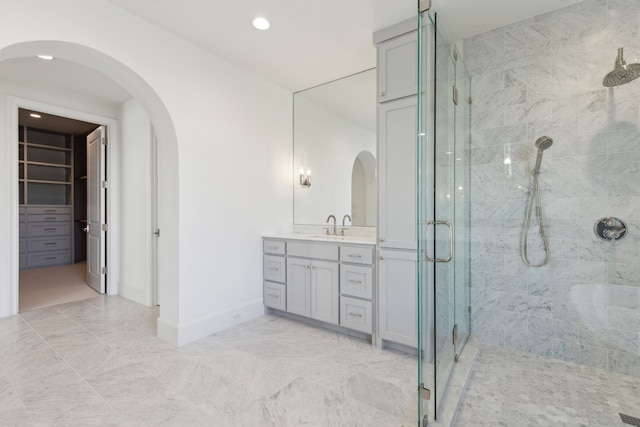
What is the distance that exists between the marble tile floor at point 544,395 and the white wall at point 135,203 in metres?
3.40

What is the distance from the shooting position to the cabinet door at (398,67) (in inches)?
93.7

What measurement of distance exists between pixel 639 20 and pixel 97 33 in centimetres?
348

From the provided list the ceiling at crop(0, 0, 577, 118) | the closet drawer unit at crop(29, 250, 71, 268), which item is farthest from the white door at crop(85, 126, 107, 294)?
the closet drawer unit at crop(29, 250, 71, 268)

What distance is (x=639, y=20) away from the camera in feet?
6.41

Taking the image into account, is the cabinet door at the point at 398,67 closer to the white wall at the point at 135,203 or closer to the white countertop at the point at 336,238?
the white countertop at the point at 336,238

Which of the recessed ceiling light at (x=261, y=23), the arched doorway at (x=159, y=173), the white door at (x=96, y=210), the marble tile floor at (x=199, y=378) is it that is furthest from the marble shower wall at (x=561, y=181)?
the white door at (x=96, y=210)

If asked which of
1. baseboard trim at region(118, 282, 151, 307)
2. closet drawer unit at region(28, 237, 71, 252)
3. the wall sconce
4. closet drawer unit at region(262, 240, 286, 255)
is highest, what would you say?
the wall sconce

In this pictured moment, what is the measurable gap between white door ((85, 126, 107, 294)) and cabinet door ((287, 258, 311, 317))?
2.69m

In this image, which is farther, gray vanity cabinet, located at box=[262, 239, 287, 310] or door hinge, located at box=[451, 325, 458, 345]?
gray vanity cabinet, located at box=[262, 239, 287, 310]

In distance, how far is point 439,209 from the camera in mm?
1724

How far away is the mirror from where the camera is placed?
316 centimetres

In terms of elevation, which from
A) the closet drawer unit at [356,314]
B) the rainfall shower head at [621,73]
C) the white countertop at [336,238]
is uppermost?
the rainfall shower head at [621,73]

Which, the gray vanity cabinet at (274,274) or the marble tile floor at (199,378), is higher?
the gray vanity cabinet at (274,274)

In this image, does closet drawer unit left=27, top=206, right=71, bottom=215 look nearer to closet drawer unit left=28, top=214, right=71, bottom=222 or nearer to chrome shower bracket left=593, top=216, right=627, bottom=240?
closet drawer unit left=28, top=214, right=71, bottom=222
